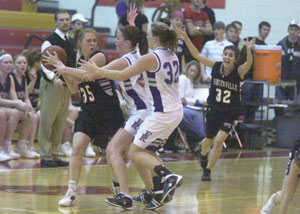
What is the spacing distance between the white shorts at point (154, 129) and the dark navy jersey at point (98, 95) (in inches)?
22.0

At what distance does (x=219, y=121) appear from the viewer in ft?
29.2

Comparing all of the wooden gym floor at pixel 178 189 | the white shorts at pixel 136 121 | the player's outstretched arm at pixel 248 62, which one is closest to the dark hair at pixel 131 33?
the white shorts at pixel 136 121

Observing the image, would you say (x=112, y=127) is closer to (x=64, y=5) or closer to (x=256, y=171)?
(x=256, y=171)

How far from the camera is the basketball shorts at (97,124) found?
6.75 metres

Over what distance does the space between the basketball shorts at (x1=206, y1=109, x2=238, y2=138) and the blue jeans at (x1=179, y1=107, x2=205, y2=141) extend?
8.19 ft

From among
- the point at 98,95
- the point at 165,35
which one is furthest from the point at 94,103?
the point at 165,35

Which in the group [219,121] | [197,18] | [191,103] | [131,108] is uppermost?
[197,18]

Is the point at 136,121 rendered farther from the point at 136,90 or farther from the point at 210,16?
the point at 210,16

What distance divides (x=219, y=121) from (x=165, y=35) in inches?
105

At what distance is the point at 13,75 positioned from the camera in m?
10.3

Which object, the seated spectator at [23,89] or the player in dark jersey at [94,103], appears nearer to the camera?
the player in dark jersey at [94,103]

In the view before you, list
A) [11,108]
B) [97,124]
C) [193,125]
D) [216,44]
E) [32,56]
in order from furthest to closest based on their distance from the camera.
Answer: [216,44], [193,125], [32,56], [11,108], [97,124]

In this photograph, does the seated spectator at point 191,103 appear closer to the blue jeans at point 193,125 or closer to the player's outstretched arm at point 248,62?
the blue jeans at point 193,125

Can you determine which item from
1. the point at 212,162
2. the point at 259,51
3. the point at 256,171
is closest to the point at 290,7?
the point at 259,51
